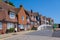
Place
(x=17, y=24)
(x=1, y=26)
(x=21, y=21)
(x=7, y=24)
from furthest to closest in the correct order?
(x=21, y=21) → (x=17, y=24) → (x=7, y=24) → (x=1, y=26)

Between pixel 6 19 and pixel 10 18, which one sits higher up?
pixel 10 18

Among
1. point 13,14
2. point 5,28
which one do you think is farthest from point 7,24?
point 13,14

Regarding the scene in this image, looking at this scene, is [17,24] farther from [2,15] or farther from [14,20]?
[2,15]

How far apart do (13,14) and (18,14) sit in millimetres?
4218

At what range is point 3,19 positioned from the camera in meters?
38.0

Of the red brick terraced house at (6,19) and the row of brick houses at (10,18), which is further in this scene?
the row of brick houses at (10,18)

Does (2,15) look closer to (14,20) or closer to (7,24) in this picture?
(7,24)

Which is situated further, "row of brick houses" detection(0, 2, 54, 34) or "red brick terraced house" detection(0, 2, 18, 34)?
"row of brick houses" detection(0, 2, 54, 34)

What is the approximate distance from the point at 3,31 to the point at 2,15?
3.84m

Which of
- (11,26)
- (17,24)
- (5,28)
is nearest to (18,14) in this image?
(17,24)

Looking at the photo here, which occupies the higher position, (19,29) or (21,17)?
(21,17)

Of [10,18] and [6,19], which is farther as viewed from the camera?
[10,18]

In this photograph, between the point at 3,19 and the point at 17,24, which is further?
the point at 17,24

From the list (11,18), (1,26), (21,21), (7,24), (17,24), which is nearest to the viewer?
(1,26)
